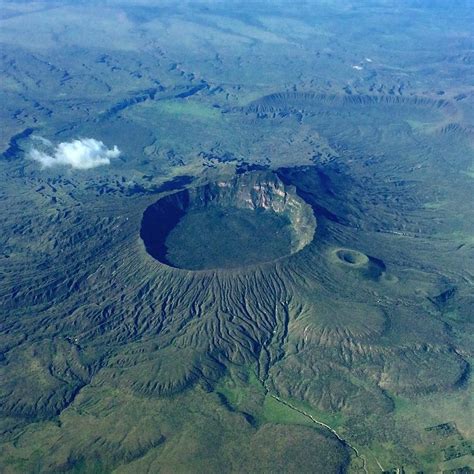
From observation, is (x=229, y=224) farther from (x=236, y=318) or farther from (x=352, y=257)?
(x=236, y=318)

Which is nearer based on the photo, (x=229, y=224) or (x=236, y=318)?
(x=236, y=318)

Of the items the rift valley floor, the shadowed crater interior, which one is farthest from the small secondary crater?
the shadowed crater interior

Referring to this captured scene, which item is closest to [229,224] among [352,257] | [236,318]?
Result: [352,257]

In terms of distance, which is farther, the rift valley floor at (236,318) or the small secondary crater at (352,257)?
the small secondary crater at (352,257)

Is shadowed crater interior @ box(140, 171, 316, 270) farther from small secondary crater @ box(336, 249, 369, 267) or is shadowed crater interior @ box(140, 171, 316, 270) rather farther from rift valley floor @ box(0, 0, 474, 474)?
small secondary crater @ box(336, 249, 369, 267)

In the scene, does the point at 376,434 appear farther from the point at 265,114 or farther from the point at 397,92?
the point at 397,92

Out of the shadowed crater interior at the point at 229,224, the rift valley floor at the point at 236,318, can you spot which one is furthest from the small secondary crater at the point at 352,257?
the shadowed crater interior at the point at 229,224

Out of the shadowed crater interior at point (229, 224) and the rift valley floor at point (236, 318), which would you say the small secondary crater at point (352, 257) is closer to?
the rift valley floor at point (236, 318)

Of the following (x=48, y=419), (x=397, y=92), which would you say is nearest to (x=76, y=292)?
(x=48, y=419)

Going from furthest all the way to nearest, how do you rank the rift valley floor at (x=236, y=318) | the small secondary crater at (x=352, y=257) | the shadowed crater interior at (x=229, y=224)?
the shadowed crater interior at (x=229, y=224), the small secondary crater at (x=352, y=257), the rift valley floor at (x=236, y=318)
